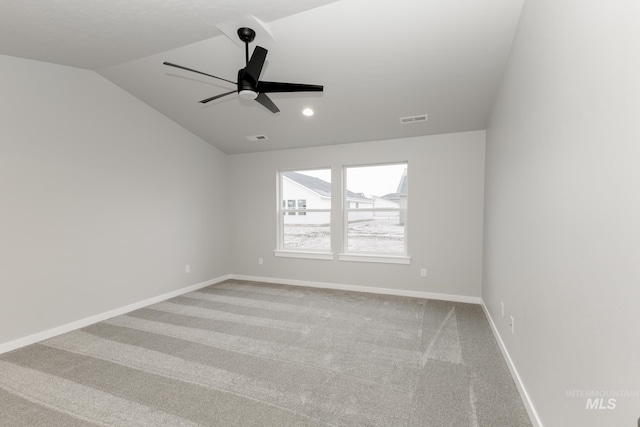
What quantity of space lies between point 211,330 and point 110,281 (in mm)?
1576

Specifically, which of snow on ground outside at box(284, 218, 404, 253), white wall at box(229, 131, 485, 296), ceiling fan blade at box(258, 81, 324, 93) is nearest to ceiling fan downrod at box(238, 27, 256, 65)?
ceiling fan blade at box(258, 81, 324, 93)

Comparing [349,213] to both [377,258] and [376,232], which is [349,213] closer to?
[376,232]

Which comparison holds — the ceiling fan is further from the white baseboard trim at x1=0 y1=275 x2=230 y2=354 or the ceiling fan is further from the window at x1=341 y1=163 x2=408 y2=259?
the white baseboard trim at x1=0 y1=275 x2=230 y2=354

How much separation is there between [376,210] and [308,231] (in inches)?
51.7

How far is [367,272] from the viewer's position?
4.58 m

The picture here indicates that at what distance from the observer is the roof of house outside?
484cm

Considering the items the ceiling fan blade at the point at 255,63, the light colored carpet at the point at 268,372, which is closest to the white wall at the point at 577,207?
the light colored carpet at the point at 268,372

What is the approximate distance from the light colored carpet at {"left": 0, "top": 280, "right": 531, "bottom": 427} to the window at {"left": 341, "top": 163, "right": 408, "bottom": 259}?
4.02ft

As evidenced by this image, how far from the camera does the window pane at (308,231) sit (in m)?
5.04

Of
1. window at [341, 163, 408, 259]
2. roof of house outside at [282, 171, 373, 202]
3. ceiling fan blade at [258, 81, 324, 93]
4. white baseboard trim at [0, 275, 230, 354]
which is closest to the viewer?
ceiling fan blade at [258, 81, 324, 93]

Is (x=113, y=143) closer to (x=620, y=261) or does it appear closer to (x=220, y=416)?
(x=220, y=416)

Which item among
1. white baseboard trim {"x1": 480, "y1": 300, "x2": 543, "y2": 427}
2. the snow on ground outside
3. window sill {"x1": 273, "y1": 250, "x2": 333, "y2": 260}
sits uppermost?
the snow on ground outside

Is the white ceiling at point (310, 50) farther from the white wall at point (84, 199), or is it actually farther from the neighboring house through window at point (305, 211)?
the neighboring house through window at point (305, 211)

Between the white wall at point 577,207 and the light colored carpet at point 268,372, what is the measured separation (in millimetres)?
507
